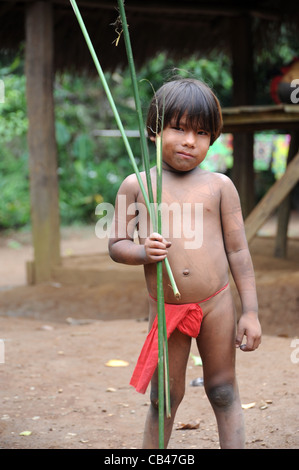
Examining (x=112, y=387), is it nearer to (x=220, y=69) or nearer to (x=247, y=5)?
(x=247, y=5)

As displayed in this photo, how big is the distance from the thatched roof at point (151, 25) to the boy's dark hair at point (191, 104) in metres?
4.24

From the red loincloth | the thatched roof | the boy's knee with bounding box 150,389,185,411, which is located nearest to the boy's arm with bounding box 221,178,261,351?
the red loincloth

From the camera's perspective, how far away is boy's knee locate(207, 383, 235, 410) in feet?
6.52

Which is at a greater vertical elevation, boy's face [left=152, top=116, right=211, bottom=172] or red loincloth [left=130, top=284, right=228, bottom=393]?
boy's face [left=152, top=116, right=211, bottom=172]

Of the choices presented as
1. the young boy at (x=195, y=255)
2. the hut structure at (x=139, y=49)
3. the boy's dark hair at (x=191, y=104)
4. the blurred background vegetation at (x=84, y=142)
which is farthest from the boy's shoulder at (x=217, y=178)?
the blurred background vegetation at (x=84, y=142)

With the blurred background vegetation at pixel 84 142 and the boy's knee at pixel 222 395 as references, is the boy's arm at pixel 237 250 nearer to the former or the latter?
the boy's knee at pixel 222 395

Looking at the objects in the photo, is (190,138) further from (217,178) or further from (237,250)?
(237,250)

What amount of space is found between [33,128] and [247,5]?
282cm

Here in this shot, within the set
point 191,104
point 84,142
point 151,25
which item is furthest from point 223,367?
point 84,142

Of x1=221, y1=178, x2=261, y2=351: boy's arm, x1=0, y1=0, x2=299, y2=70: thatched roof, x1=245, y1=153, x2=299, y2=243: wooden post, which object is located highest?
x1=0, y1=0, x2=299, y2=70: thatched roof

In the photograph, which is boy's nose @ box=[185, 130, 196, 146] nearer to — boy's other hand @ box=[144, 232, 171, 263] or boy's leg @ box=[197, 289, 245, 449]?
boy's other hand @ box=[144, 232, 171, 263]

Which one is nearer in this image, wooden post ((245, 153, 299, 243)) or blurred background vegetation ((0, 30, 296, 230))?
wooden post ((245, 153, 299, 243))

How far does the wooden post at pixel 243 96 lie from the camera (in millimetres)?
7039

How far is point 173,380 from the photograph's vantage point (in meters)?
2.01
